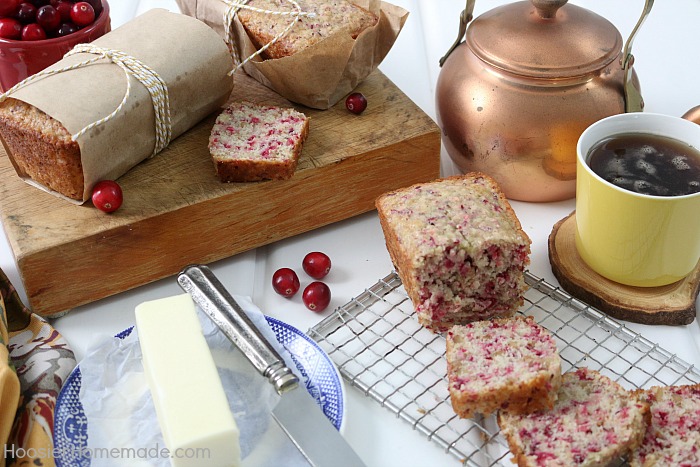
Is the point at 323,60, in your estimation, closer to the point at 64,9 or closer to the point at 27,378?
the point at 64,9

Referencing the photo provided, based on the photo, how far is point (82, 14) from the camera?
7.42ft

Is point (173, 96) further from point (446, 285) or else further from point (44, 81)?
point (446, 285)

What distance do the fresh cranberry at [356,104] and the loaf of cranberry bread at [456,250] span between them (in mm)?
411

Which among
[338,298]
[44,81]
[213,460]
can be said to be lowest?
[338,298]

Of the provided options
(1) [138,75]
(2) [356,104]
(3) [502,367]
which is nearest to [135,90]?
(1) [138,75]

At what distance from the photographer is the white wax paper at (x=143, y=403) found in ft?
5.08

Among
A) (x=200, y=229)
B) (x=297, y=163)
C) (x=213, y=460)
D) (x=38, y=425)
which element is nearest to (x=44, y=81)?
(x=200, y=229)

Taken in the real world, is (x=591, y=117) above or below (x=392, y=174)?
above

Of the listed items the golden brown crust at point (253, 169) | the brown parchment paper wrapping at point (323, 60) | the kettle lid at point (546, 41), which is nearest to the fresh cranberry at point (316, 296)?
the golden brown crust at point (253, 169)

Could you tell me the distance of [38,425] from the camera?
1564mm

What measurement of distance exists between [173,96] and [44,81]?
1.01ft

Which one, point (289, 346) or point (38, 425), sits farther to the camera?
point (289, 346)

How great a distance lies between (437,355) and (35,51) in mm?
1369

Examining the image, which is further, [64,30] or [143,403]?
[64,30]
